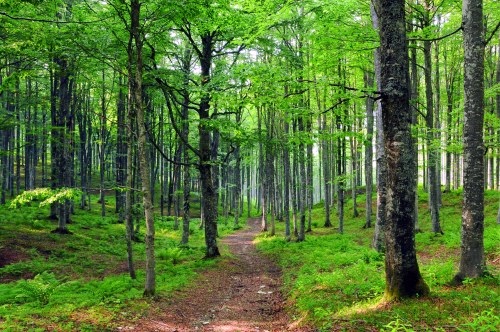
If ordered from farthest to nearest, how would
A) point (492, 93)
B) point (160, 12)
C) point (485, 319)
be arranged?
1. point (492, 93)
2. point (160, 12)
3. point (485, 319)

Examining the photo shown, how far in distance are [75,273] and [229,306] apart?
6.67 meters

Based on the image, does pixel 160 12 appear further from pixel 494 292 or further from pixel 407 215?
pixel 494 292

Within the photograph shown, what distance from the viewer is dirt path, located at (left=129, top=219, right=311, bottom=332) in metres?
7.31

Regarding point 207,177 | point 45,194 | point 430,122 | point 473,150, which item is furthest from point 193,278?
point 430,122

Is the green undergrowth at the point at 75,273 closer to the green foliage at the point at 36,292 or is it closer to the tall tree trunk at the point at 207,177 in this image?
the green foliage at the point at 36,292

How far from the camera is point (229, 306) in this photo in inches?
358

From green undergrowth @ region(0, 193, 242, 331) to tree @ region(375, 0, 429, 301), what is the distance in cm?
536

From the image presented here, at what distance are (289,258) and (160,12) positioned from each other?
10789mm

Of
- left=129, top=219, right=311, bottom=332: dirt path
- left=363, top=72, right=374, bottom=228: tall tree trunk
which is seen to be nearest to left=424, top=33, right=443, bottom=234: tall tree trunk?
left=363, top=72, right=374, bottom=228: tall tree trunk

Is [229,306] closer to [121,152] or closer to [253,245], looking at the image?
[253,245]

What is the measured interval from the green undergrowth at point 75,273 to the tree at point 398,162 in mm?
5363

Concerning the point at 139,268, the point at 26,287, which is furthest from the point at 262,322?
the point at 139,268

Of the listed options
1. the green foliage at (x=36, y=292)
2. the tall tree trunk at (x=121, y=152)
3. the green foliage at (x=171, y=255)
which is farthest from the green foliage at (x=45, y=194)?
the tall tree trunk at (x=121, y=152)

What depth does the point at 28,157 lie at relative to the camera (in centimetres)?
3238
